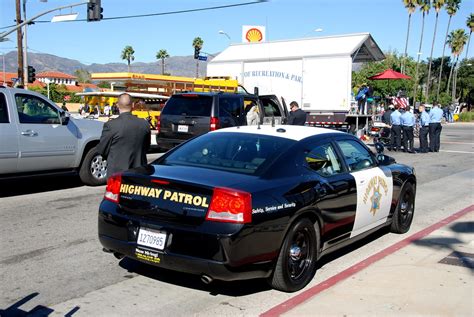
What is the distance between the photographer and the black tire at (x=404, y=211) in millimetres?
A: 6834

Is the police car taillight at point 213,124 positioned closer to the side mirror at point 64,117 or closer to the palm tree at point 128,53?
the side mirror at point 64,117

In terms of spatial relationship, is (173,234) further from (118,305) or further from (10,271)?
(10,271)

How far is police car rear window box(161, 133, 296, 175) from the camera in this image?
4.86 metres

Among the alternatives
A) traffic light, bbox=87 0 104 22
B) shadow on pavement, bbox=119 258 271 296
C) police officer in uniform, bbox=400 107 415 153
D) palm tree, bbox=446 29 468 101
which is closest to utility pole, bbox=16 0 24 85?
traffic light, bbox=87 0 104 22

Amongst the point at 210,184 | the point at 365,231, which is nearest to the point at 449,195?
the point at 365,231

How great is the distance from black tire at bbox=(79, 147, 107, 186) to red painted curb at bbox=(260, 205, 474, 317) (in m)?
5.84

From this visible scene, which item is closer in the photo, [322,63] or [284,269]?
[284,269]

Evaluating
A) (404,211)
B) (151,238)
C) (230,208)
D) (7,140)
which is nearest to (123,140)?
(151,238)

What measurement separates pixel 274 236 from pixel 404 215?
3300mm

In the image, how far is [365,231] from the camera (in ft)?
19.6

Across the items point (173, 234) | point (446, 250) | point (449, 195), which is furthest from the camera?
point (449, 195)

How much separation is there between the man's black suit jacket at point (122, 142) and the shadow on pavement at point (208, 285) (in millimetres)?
1479

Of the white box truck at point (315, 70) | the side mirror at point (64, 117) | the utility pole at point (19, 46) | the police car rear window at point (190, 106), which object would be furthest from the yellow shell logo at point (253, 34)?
the side mirror at point (64, 117)

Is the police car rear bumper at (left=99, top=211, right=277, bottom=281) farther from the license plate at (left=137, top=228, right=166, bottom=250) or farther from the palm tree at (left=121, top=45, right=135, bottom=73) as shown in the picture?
the palm tree at (left=121, top=45, right=135, bottom=73)
